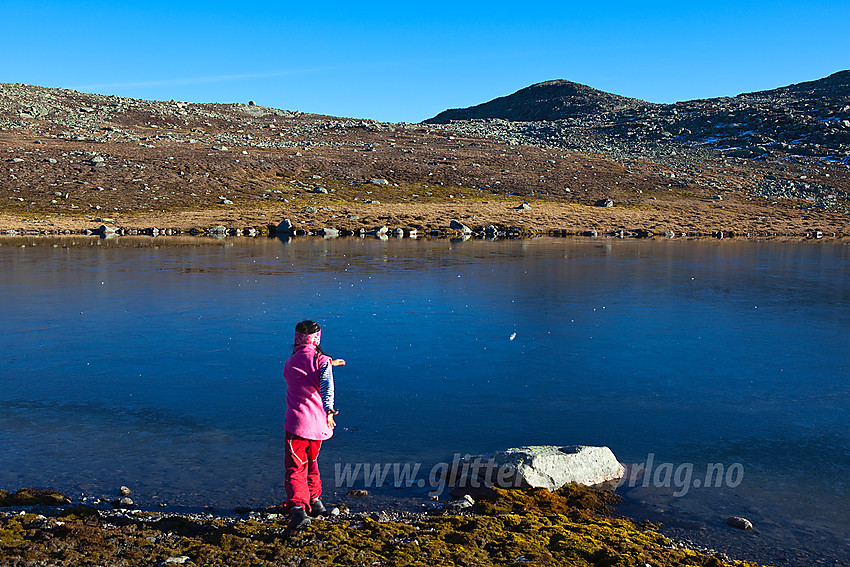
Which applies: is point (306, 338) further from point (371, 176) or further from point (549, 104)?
point (549, 104)

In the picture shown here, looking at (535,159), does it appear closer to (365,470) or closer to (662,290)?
(662,290)

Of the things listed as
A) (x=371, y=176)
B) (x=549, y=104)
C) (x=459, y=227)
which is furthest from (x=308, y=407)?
(x=549, y=104)

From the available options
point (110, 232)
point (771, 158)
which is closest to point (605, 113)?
point (771, 158)

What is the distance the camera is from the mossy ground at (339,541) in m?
5.84

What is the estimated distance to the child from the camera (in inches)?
279

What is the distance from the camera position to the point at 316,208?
2384 inches

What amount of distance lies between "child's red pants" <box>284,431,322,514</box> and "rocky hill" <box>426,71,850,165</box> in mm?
104512

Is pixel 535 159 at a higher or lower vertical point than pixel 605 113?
lower

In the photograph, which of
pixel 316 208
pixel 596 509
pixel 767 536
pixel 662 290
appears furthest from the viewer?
pixel 316 208

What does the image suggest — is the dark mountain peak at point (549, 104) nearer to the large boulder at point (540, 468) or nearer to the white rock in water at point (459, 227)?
the white rock in water at point (459, 227)

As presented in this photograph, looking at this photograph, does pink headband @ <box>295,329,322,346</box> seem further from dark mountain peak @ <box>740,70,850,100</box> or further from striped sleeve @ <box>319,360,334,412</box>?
dark mountain peak @ <box>740,70,850,100</box>

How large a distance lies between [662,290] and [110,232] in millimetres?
37558

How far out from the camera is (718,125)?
11881 cm

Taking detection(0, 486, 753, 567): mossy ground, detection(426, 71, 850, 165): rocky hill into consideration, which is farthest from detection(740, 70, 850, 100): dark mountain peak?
detection(0, 486, 753, 567): mossy ground
